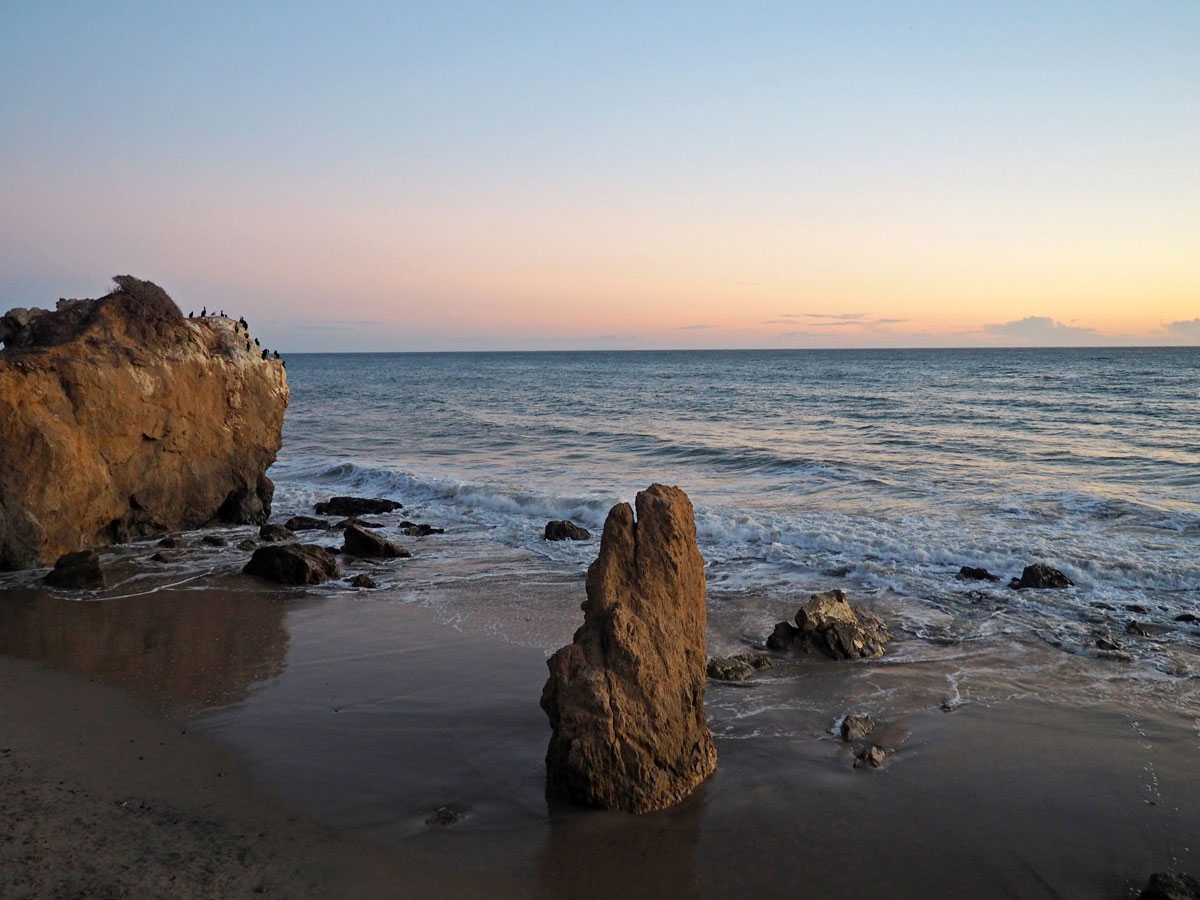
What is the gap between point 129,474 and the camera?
1491 centimetres

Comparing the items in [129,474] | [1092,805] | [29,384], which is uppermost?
[29,384]

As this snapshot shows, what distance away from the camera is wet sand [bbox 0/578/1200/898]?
17.9 ft

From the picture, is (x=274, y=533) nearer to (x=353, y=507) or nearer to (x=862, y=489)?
(x=353, y=507)

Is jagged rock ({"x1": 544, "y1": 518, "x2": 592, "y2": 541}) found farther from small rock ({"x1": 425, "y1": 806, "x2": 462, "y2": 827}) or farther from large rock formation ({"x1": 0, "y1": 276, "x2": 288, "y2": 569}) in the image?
small rock ({"x1": 425, "y1": 806, "x2": 462, "y2": 827})

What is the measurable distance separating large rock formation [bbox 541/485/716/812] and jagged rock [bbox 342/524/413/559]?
8.51 m

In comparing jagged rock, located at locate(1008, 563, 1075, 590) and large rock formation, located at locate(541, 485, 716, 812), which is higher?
large rock formation, located at locate(541, 485, 716, 812)

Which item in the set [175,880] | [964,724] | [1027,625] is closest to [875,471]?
[1027,625]

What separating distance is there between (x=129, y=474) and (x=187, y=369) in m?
2.19

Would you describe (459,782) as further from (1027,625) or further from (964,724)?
(1027,625)

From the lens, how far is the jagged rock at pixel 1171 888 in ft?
17.1

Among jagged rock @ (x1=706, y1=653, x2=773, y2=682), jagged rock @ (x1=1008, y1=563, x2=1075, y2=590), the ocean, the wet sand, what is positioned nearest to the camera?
the wet sand

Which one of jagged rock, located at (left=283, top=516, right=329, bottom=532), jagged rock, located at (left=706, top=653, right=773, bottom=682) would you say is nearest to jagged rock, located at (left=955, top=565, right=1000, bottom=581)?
jagged rock, located at (left=706, top=653, right=773, bottom=682)

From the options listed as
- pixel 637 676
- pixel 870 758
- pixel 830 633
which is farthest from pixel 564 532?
pixel 637 676

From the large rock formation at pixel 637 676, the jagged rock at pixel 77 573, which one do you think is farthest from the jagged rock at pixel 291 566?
the large rock formation at pixel 637 676
